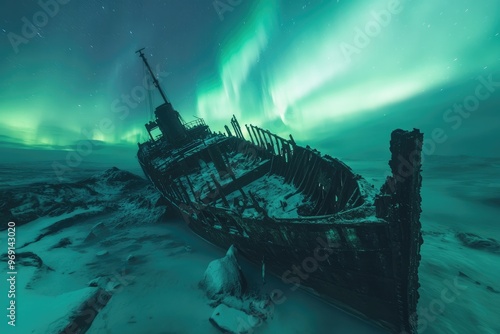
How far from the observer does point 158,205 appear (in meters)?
19.2

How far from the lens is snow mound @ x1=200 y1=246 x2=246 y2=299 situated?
862 centimetres

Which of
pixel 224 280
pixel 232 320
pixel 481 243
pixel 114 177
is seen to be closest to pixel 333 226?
pixel 232 320

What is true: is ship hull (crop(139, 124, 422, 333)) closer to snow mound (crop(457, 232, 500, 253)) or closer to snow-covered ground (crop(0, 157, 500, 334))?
snow-covered ground (crop(0, 157, 500, 334))

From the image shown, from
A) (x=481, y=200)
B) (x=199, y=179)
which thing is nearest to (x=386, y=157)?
(x=481, y=200)

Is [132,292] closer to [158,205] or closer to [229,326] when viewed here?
[229,326]

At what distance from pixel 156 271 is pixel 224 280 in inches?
164

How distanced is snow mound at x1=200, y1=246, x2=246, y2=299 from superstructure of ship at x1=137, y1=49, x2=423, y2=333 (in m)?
1.00

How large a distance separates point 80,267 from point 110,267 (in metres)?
1.37

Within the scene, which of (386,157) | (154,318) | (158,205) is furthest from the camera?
(386,157)

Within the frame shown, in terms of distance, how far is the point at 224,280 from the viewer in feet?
28.5

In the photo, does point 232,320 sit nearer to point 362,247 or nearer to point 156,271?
point 362,247

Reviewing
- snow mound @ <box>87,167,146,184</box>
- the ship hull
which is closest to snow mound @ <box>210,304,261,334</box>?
the ship hull

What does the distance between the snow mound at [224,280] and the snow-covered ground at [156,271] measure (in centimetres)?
50

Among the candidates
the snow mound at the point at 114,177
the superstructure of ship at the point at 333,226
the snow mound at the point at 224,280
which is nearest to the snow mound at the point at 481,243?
the superstructure of ship at the point at 333,226
